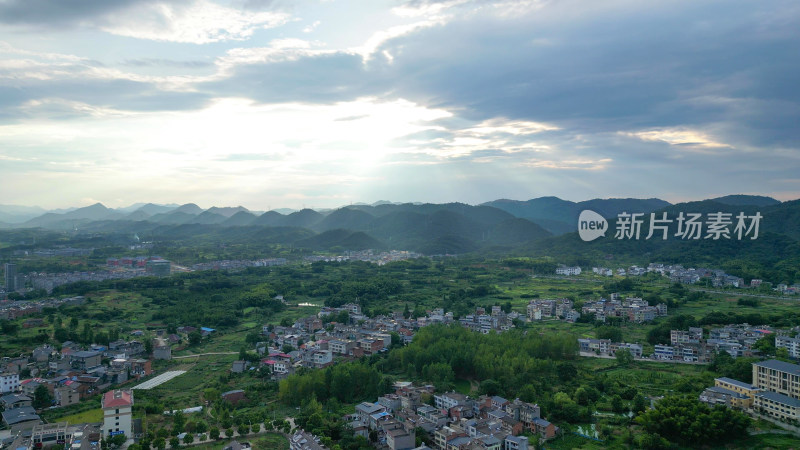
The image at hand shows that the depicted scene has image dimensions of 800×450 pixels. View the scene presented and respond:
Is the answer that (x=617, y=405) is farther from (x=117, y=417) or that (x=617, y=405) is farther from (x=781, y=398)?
(x=117, y=417)

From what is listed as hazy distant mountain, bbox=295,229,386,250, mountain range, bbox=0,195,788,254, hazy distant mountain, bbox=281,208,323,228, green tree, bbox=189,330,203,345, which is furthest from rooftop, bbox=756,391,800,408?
hazy distant mountain, bbox=281,208,323,228

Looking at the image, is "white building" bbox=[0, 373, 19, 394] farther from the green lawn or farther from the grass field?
the green lawn

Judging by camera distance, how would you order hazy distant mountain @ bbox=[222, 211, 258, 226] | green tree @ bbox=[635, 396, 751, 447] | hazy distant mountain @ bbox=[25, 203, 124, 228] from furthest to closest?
1. hazy distant mountain @ bbox=[25, 203, 124, 228]
2. hazy distant mountain @ bbox=[222, 211, 258, 226]
3. green tree @ bbox=[635, 396, 751, 447]

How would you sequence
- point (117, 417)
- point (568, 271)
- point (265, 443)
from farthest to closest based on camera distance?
point (568, 271), point (117, 417), point (265, 443)

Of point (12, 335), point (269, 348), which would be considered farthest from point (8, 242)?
point (269, 348)

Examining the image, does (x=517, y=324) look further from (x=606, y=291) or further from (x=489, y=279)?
(x=489, y=279)

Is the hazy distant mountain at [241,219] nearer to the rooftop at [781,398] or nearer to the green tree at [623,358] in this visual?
the green tree at [623,358]

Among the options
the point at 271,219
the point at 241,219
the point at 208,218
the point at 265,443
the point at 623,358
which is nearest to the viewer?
the point at 265,443

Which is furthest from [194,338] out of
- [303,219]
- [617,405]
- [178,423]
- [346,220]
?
[303,219]

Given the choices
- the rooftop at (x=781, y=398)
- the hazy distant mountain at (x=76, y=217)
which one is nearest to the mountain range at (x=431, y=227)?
the hazy distant mountain at (x=76, y=217)
